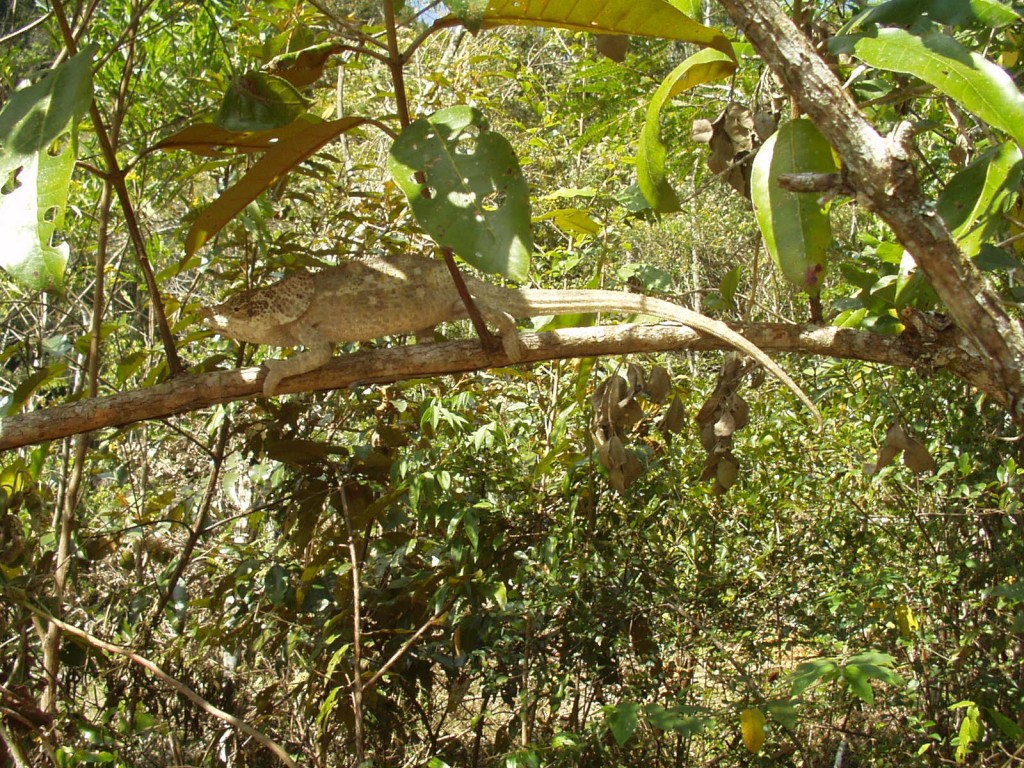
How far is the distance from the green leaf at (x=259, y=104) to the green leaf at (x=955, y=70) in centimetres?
105

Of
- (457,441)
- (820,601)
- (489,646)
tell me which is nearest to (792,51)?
(457,441)

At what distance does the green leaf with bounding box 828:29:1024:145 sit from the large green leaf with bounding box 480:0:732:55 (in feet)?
1.03

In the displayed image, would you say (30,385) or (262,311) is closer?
(30,385)

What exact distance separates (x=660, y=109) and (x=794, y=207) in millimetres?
387

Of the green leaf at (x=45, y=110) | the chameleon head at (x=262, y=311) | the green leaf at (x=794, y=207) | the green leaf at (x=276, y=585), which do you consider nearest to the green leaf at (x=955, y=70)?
the green leaf at (x=794, y=207)

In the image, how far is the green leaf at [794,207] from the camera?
1.73 metres

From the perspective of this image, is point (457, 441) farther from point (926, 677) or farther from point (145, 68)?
point (145, 68)

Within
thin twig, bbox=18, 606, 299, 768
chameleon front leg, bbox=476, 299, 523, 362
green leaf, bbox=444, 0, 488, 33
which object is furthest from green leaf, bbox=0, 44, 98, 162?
thin twig, bbox=18, 606, 299, 768

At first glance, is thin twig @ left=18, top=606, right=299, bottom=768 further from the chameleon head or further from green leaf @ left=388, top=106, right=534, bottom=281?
green leaf @ left=388, top=106, right=534, bottom=281

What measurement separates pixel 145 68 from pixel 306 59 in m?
3.38

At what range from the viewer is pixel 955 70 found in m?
1.37

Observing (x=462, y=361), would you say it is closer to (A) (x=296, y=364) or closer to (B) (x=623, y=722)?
(A) (x=296, y=364)

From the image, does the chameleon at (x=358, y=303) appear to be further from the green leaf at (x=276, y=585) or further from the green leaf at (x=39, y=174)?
the green leaf at (x=39, y=174)

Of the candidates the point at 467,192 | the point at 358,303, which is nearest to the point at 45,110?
the point at 467,192
